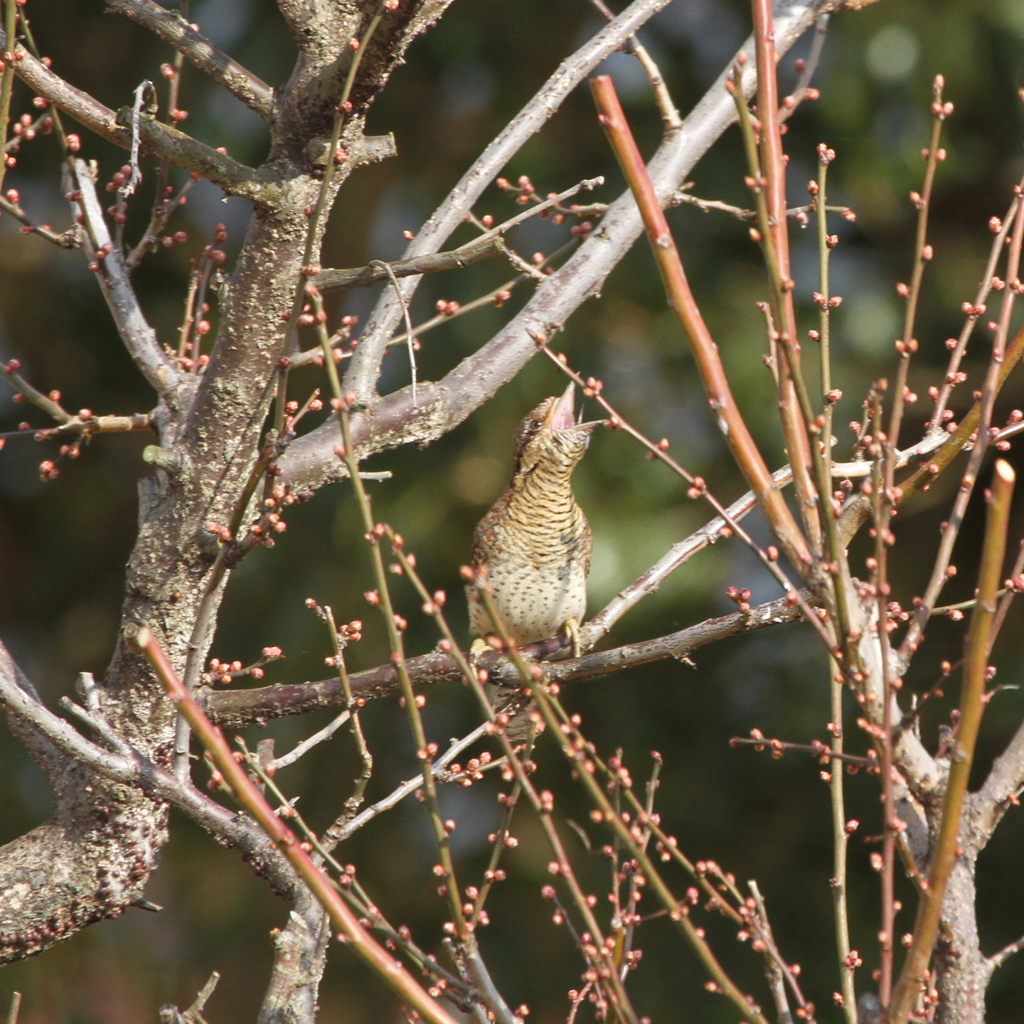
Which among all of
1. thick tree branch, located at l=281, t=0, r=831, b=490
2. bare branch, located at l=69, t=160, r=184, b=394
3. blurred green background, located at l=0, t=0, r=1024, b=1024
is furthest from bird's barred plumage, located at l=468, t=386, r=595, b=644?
blurred green background, located at l=0, t=0, r=1024, b=1024

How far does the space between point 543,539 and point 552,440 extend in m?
0.21

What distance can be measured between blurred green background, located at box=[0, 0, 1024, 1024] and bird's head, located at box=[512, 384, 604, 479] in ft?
4.82

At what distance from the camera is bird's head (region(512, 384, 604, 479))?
2650mm

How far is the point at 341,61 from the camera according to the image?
1.42 meters

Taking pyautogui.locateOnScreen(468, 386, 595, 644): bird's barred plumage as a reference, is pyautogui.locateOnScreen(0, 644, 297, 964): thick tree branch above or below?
below

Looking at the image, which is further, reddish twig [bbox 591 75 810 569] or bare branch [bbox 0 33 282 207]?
bare branch [bbox 0 33 282 207]

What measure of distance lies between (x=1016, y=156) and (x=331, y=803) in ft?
11.5

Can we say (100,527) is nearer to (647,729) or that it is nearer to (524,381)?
(524,381)

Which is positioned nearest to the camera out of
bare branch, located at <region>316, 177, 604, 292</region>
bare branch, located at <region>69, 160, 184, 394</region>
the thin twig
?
the thin twig

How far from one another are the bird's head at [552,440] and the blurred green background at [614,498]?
1.47 m

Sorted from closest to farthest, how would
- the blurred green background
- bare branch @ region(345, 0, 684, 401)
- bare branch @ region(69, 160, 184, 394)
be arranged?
1. bare branch @ region(69, 160, 184, 394)
2. bare branch @ region(345, 0, 684, 401)
3. the blurred green background

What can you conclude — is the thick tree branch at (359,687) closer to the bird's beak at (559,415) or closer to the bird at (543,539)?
the bird at (543,539)

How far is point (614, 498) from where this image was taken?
172 inches

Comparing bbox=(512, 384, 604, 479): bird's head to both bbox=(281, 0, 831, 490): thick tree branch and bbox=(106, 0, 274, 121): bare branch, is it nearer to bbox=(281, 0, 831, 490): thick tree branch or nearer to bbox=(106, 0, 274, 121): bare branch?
bbox=(281, 0, 831, 490): thick tree branch
